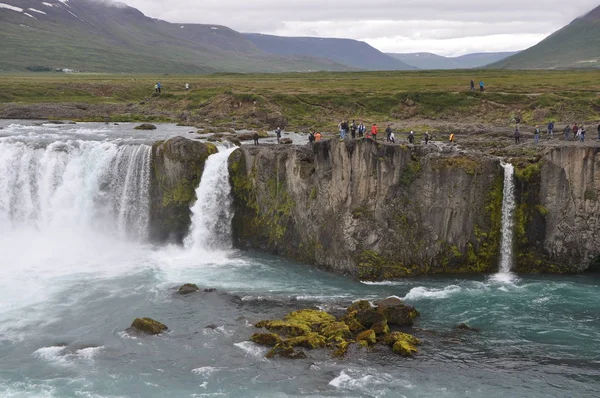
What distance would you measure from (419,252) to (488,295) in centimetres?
735

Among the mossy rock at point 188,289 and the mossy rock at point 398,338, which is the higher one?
the mossy rock at point 188,289

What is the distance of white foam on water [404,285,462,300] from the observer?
160 feet

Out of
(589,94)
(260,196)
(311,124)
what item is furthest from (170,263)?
(589,94)

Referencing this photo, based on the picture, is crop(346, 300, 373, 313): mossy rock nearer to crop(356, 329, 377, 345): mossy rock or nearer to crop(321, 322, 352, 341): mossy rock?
crop(321, 322, 352, 341): mossy rock

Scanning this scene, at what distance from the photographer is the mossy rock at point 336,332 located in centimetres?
4077

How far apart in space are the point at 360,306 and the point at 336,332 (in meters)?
3.49

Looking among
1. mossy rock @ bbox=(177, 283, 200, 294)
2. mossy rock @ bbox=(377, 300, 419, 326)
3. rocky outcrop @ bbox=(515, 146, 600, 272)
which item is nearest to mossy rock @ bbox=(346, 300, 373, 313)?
mossy rock @ bbox=(377, 300, 419, 326)

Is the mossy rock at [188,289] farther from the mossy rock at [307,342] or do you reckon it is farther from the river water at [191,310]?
the mossy rock at [307,342]

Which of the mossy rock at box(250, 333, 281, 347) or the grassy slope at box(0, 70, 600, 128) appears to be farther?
the grassy slope at box(0, 70, 600, 128)

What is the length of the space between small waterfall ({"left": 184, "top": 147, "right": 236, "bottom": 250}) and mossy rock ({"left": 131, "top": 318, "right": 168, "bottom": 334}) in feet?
62.0

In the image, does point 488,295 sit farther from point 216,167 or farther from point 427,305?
point 216,167

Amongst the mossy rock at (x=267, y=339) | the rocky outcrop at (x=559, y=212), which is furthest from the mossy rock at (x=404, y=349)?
the rocky outcrop at (x=559, y=212)

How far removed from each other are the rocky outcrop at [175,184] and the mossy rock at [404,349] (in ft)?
97.4

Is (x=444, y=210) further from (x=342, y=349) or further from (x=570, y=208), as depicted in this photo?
(x=342, y=349)
